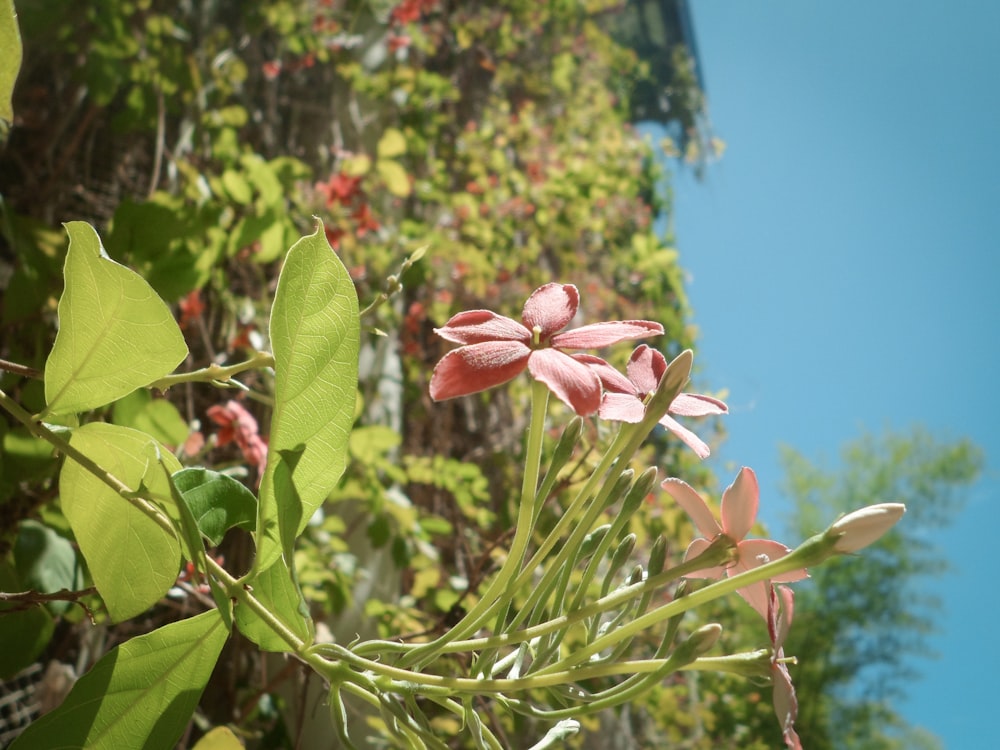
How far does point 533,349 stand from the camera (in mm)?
263

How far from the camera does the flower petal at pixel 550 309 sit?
0.28m

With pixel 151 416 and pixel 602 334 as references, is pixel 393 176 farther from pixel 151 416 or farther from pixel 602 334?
pixel 602 334

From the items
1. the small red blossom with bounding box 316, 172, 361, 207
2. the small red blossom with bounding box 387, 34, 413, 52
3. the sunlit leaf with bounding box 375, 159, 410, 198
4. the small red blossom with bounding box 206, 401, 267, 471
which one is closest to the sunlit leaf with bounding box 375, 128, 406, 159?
the sunlit leaf with bounding box 375, 159, 410, 198

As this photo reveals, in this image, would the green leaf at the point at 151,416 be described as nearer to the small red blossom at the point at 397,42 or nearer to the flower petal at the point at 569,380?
the flower petal at the point at 569,380

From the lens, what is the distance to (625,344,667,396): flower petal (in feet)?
0.95

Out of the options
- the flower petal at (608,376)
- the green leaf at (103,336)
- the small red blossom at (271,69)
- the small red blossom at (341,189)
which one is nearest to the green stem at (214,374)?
the green leaf at (103,336)

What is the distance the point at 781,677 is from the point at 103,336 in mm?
240

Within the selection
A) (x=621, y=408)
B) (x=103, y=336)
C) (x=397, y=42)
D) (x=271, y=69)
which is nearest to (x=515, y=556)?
(x=621, y=408)

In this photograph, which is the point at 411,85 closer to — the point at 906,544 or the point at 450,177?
the point at 450,177

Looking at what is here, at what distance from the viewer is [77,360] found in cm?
28

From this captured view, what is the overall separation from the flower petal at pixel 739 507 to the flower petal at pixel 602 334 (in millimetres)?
55

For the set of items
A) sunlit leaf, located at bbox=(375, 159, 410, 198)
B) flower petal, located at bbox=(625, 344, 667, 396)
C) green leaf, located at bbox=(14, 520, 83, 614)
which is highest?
sunlit leaf, located at bbox=(375, 159, 410, 198)

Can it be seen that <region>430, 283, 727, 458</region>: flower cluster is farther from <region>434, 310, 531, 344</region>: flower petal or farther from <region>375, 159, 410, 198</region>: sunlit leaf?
<region>375, 159, 410, 198</region>: sunlit leaf

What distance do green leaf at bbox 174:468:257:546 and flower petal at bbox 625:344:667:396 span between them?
0.14m
